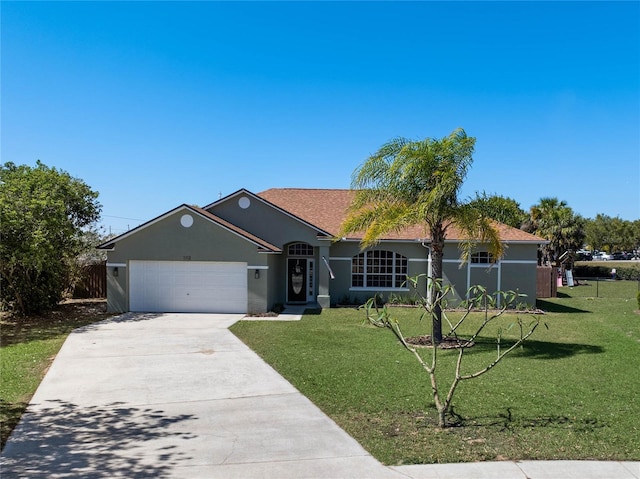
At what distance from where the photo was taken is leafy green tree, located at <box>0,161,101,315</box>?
16234mm

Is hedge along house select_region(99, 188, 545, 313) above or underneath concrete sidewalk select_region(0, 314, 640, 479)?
A: above

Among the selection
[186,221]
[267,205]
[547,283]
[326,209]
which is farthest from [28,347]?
[547,283]

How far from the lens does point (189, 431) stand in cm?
A: 687

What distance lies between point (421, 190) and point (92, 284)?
60.0 ft

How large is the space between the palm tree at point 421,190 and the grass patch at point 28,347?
8.62 meters

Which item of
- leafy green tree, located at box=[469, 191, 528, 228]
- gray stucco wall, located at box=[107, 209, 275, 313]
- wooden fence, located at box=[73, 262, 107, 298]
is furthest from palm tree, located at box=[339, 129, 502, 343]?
wooden fence, located at box=[73, 262, 107, 298]

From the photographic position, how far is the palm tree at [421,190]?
12.9m

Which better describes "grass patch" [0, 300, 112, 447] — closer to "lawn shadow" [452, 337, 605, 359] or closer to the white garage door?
the white garage door

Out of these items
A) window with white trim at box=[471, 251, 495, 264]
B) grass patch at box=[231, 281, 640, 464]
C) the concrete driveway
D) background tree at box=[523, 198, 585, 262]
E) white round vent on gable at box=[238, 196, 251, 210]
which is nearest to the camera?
the concrete driveway

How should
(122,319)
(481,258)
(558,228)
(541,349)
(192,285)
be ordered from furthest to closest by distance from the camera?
(558,228)
(481,258)
(192,285)
(122,319)
(541,349)

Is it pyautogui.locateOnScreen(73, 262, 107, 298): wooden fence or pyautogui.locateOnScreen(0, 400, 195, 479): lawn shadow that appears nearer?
pyautogui.locateOnScreen(0, 400, 195, 479): lawn shadow

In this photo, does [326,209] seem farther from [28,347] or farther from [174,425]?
[174,425]

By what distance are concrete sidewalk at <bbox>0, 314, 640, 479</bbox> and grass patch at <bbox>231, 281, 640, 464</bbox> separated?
353 mm

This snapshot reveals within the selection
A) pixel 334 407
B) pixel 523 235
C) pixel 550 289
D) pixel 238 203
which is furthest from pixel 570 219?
pixel 334 407
